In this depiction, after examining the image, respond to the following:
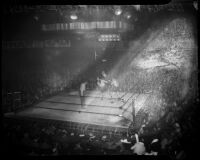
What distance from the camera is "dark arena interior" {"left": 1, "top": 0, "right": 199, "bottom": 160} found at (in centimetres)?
482

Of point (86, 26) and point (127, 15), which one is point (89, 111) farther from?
point (127, 15)

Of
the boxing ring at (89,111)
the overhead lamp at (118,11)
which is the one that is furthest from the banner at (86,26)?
the boxing ring at (89,111)

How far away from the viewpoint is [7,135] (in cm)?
510

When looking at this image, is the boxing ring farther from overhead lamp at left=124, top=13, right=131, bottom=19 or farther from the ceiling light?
the ceiling light

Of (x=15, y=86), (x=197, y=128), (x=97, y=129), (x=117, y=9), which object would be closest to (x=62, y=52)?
(x=15, y=86)

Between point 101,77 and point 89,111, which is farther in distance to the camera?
point 101,77

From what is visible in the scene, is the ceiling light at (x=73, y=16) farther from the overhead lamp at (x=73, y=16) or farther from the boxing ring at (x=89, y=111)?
the boxing ring at (x=89, y=111)

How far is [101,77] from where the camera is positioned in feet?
19.3

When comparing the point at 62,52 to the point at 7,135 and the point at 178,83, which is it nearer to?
the point at 7,135

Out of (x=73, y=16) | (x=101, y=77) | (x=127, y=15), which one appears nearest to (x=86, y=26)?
(x=73, y=16)

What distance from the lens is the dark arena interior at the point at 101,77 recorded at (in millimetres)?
4816

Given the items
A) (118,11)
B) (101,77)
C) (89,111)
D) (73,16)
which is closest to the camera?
(118,11)

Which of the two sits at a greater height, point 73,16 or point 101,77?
point 73,16

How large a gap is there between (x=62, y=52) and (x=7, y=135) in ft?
9.57
